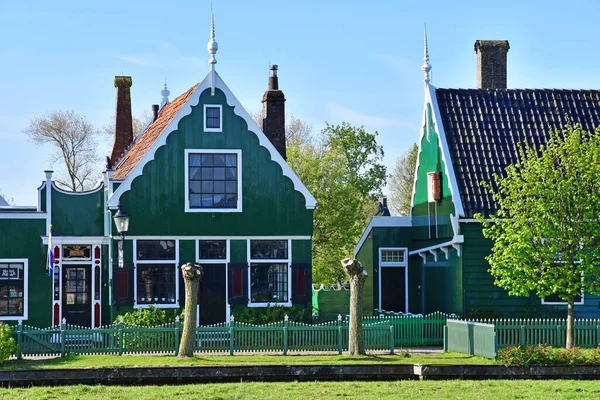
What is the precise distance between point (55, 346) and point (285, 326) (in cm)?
603

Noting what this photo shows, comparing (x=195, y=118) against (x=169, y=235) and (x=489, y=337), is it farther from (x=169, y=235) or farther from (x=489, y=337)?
(x=489, y=337)

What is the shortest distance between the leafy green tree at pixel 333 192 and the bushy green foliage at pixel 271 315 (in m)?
17.4

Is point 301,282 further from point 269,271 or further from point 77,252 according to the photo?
point 77,252

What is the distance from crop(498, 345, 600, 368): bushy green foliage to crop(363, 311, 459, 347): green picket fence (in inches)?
251

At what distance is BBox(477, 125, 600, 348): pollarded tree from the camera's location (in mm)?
28547

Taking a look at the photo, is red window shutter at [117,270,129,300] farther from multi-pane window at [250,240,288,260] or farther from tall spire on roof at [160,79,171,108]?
tall spire on roof at [160,79,171,108]

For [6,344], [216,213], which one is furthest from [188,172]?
[6,344]

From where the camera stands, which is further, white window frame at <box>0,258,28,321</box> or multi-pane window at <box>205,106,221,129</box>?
multi-pane window at <box>205,106,221,129</box>

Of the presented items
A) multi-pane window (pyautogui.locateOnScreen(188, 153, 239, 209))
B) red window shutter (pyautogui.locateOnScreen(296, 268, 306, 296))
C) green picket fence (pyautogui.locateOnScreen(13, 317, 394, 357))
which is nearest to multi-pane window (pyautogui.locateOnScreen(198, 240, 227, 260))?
multi-pane window (pyautogui.locateOnScreen(188, 153, 239, 209))

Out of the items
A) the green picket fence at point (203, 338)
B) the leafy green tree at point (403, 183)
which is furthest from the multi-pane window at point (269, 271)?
the leafy green tree at point (403, 183)

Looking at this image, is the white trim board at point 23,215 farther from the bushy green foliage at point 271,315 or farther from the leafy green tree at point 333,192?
the leafy green tree at point 333,192

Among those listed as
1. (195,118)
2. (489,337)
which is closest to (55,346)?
(195,118)

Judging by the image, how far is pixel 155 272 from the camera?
33.0m

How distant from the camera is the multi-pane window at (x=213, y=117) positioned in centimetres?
3350
